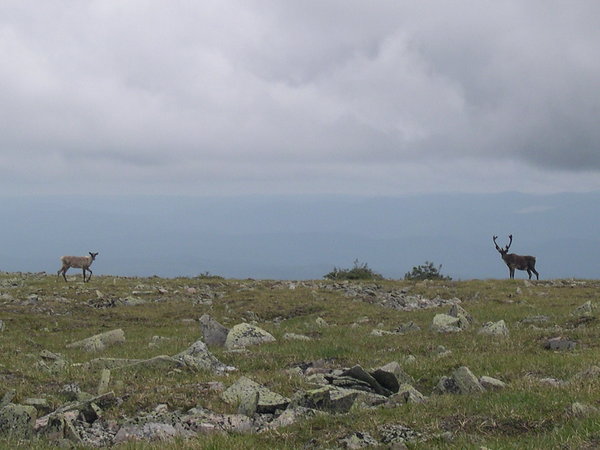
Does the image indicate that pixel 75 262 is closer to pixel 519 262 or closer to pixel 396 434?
pixel 519 262

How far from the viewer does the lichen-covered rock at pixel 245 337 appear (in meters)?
19.7

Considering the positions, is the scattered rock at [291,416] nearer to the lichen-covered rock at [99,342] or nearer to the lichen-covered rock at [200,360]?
the lichen-covered rock at [200,360]

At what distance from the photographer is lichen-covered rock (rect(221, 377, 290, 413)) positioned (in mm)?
11180

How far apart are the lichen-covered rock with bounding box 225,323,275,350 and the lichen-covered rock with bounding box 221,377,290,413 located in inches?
285

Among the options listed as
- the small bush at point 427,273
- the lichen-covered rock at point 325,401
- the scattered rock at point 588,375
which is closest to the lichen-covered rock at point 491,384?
the scattered rock at point 588,375

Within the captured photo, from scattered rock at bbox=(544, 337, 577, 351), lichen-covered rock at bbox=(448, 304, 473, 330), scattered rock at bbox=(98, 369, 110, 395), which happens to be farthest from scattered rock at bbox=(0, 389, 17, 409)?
lichen-covered rock at bbox=(448, 304, 473, 330)

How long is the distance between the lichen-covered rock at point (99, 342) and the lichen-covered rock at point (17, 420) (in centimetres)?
973

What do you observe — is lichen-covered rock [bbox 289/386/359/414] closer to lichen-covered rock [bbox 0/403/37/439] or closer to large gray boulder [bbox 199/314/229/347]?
lichen-covered rock [bbox 0/403/37/439]

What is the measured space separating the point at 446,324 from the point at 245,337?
6.80 metres

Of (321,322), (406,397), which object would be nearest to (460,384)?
(406,397)

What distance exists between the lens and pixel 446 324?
70.7 feet

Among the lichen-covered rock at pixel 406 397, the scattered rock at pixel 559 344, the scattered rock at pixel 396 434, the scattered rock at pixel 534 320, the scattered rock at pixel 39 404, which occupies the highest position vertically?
the scattered rock at pixel 534 320

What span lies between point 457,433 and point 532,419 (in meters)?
1.23

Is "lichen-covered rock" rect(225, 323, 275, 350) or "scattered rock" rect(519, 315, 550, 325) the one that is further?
"scattered rock" rect(519, 315, 550, 325)
